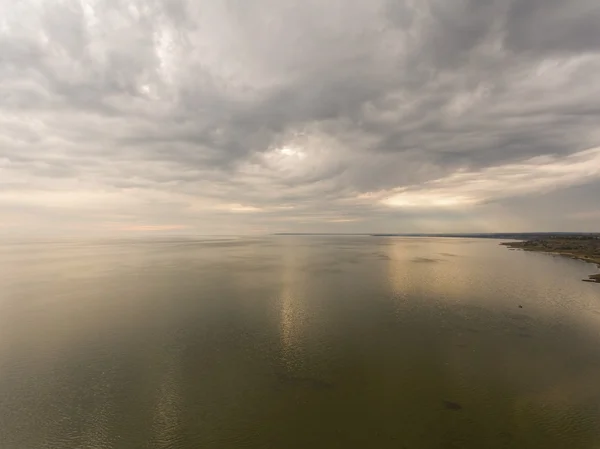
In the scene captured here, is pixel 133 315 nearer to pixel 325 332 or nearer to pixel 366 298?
pixel 325 332

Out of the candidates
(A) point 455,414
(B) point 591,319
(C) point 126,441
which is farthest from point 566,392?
(C) point 126,441

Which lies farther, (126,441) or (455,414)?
(455,414)

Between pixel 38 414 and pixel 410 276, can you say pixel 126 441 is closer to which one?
pixel 38 414

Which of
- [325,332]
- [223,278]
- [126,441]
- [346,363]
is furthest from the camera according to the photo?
[223,278]

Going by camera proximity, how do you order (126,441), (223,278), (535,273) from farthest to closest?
(535,273)
(223,278)
(126,441)

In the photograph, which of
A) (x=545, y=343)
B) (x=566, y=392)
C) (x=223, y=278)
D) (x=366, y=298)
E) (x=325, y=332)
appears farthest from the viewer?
(x=223, y=278)

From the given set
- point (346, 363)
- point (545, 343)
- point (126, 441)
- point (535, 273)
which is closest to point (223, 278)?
point (346, 363)
